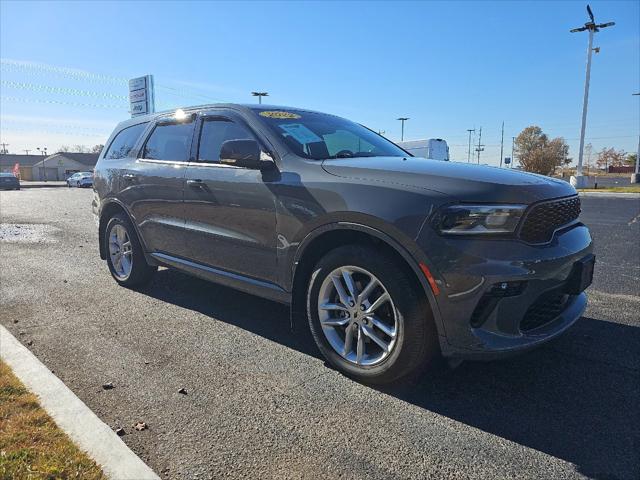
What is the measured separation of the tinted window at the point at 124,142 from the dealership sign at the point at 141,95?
2158 cm

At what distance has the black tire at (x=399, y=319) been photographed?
8.66ft

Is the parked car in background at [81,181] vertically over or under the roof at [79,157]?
under

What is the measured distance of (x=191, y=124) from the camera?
4242 millimetres

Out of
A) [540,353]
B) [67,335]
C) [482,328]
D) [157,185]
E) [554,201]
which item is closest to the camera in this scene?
[482,328]

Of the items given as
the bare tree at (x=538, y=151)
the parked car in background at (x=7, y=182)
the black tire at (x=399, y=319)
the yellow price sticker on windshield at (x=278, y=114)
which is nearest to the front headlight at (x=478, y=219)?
the black tire at (x=399, y=319)

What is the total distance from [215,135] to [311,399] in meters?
2.38

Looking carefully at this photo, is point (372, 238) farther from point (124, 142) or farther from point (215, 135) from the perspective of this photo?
point (124, 142)

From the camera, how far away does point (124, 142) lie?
520cm

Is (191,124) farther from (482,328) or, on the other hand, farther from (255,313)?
(482,328)

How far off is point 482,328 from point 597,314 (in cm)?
224

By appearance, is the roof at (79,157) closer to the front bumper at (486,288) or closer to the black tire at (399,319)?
the black tire at (399,319)

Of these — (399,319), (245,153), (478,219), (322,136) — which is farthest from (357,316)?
(322,136)

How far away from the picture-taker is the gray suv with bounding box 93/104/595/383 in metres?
2.49

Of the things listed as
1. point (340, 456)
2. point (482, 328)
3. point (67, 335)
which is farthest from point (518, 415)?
point (67, 335)
